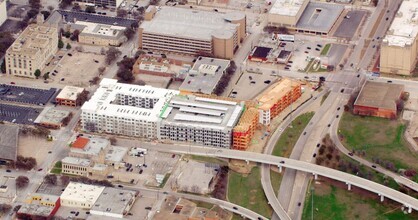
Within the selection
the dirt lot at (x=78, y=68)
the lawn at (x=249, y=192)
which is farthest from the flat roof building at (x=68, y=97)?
the lawn at (x=249, y=192)

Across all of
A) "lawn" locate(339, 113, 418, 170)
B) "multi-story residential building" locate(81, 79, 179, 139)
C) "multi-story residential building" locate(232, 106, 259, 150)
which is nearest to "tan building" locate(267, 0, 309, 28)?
"lawn" locate(339, 113, 418, 170)

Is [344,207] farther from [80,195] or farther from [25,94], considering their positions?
[25,94]

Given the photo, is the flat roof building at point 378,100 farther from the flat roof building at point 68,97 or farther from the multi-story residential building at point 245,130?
the flat roof building at point 68,97

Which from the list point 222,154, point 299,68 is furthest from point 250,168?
point 299,68

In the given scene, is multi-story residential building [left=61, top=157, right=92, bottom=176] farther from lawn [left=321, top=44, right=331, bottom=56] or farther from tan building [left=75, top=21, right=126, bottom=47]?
lawn [left=321, top=44, right=331, bottom=56]

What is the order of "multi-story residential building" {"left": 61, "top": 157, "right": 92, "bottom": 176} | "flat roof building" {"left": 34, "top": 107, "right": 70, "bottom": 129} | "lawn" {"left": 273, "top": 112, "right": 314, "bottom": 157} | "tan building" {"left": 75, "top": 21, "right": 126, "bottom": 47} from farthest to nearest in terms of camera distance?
"tan building" {"left": 75, "top": 21, "right": 126, "bottom": 47}
"flat roof building" {"left": 34, "top": 107, "right": 70, "bottom": 129}
"lawn" {"left": 273, "top": 112, "right": 314, "bottom": 157}
"multi-story residential building" {"left": 61, "top": 157, "right": 92, "bottom": 176}

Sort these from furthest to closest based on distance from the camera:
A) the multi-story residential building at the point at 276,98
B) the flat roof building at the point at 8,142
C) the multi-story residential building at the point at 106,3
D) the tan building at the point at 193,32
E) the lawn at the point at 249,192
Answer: the multi-story residential building at the point at 106,3 < the tan building at the point at 193,32 < the multi-story residential building at the point at 276,98 < the flat roof building at the point at 8,142 < the lawn at the point at 249,192
